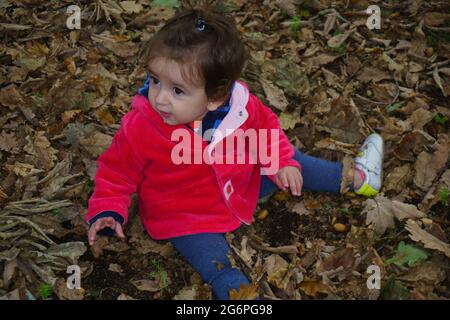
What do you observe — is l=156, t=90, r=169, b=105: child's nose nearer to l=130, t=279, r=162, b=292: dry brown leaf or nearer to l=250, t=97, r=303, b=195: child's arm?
l=250, t=97, r=303, b=195: child's arm

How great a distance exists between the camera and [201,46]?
2.64 m

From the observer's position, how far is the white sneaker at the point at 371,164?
3453 mm

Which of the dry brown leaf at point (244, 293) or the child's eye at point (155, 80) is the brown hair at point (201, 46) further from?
the dry brown leaf at point (244, 293)

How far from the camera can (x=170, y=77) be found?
2.65m

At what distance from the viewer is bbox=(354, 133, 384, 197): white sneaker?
3.45 m

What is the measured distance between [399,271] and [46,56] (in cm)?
293

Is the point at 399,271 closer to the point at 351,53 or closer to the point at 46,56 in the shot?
the point at 351,53

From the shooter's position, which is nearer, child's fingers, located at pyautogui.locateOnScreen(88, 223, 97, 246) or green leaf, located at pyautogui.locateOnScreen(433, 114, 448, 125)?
child's fingers, located at pyautogui.locateOnScreen(88, 223, 97, 246)

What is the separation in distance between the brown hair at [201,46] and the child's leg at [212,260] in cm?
85

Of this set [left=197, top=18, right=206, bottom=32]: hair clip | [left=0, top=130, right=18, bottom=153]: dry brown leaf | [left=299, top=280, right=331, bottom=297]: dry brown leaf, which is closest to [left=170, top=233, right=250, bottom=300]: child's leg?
[left=299, top=280, right=331, bottom=297]: dry brown leaf

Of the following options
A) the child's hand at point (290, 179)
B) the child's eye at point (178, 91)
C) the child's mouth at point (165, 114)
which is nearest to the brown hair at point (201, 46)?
the child's eye at point (178, 91)

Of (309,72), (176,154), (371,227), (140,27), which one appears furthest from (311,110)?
(140,27)

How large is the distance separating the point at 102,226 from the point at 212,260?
2.03ft

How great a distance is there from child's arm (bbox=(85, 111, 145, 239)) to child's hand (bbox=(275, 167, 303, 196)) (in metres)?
0.82
